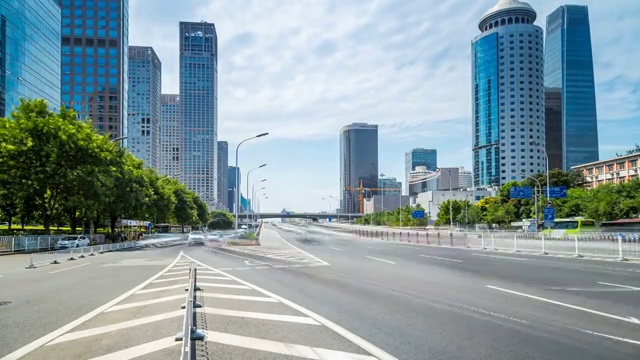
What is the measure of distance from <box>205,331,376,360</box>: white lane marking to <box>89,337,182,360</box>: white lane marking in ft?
1.97

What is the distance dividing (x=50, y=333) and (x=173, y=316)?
2.10m

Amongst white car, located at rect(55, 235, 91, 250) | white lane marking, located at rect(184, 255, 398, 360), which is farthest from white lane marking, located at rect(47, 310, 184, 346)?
white car, located at rect(55, 235, 91, 250)

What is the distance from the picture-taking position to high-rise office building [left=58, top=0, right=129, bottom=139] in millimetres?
142375

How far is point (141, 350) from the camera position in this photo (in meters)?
6.89

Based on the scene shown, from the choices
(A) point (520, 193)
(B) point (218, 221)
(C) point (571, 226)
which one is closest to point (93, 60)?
(B) point (218, 221)

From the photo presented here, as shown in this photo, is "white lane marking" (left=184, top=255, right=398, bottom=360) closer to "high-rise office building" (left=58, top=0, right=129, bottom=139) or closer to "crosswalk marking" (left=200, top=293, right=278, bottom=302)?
"crosswalk marking" (left=200, top=293, right=278, bottom=302)

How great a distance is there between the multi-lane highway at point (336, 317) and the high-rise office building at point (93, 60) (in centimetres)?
13956

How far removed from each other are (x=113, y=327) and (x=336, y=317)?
403 cm

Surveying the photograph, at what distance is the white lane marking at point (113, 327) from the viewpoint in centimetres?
782

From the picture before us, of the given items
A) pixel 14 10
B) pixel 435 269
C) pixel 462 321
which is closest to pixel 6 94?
pixel 14 10

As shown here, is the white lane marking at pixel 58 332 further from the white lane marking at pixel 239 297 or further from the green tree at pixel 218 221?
the green tree at pixel 218 221

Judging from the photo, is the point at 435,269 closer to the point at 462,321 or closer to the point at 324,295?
the point at 324,295

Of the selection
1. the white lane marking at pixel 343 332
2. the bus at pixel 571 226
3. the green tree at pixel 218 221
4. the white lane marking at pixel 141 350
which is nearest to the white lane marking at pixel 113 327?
the white lane marking at pixel 141 350

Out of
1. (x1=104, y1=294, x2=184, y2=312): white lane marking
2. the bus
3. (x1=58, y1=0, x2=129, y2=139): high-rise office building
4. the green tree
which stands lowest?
the green tree
